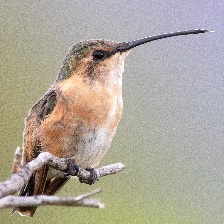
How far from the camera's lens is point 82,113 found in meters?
1.21

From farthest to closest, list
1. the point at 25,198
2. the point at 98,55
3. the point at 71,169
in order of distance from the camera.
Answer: the point at 98,55
the point at 71,169
the point at 25,198

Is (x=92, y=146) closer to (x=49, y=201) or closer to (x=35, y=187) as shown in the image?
(x=35, y=187)

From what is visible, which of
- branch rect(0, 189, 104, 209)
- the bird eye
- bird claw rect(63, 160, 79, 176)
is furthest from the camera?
the bird eye

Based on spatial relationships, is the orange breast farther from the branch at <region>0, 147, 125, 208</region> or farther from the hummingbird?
the branch at <region>0, 147, 125, 208</region>

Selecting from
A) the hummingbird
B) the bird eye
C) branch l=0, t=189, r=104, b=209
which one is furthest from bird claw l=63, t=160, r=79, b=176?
branch l=0, t=189, r=104, b=209

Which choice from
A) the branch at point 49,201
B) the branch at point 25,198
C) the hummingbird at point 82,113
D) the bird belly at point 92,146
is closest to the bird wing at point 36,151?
the hummingbird at point 82,113

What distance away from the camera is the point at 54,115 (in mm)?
1268

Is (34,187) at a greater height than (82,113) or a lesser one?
lesser

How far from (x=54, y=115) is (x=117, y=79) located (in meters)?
0.21

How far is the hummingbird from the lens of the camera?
121 cm

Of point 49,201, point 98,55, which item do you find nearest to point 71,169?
point 98,55

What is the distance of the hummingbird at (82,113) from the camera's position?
47.8 inches

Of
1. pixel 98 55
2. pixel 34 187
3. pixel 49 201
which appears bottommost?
pixel 34 187

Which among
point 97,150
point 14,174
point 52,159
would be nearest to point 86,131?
point 97,150
